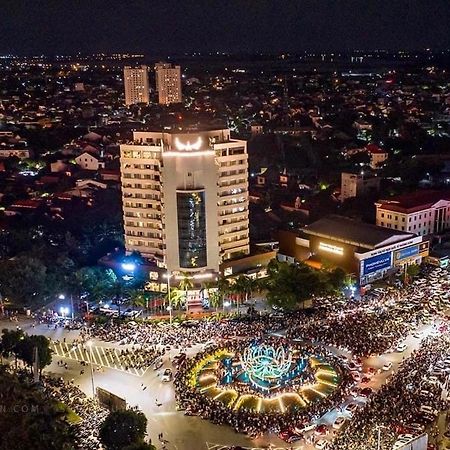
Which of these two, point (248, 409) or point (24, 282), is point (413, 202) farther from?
point (24, 282)

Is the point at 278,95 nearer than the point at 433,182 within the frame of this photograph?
No

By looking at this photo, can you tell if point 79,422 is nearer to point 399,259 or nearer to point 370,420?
point 370,420

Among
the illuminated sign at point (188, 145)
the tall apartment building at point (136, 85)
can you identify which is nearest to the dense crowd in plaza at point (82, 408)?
the illuminated sign at point (188, 145)

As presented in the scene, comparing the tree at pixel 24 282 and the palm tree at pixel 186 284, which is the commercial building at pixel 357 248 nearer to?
the palm tree at pixel 186 284

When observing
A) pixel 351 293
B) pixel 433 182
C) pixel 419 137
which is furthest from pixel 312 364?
pixel 419 137

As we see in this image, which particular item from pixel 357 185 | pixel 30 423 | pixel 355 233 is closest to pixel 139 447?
pixel 30 423
